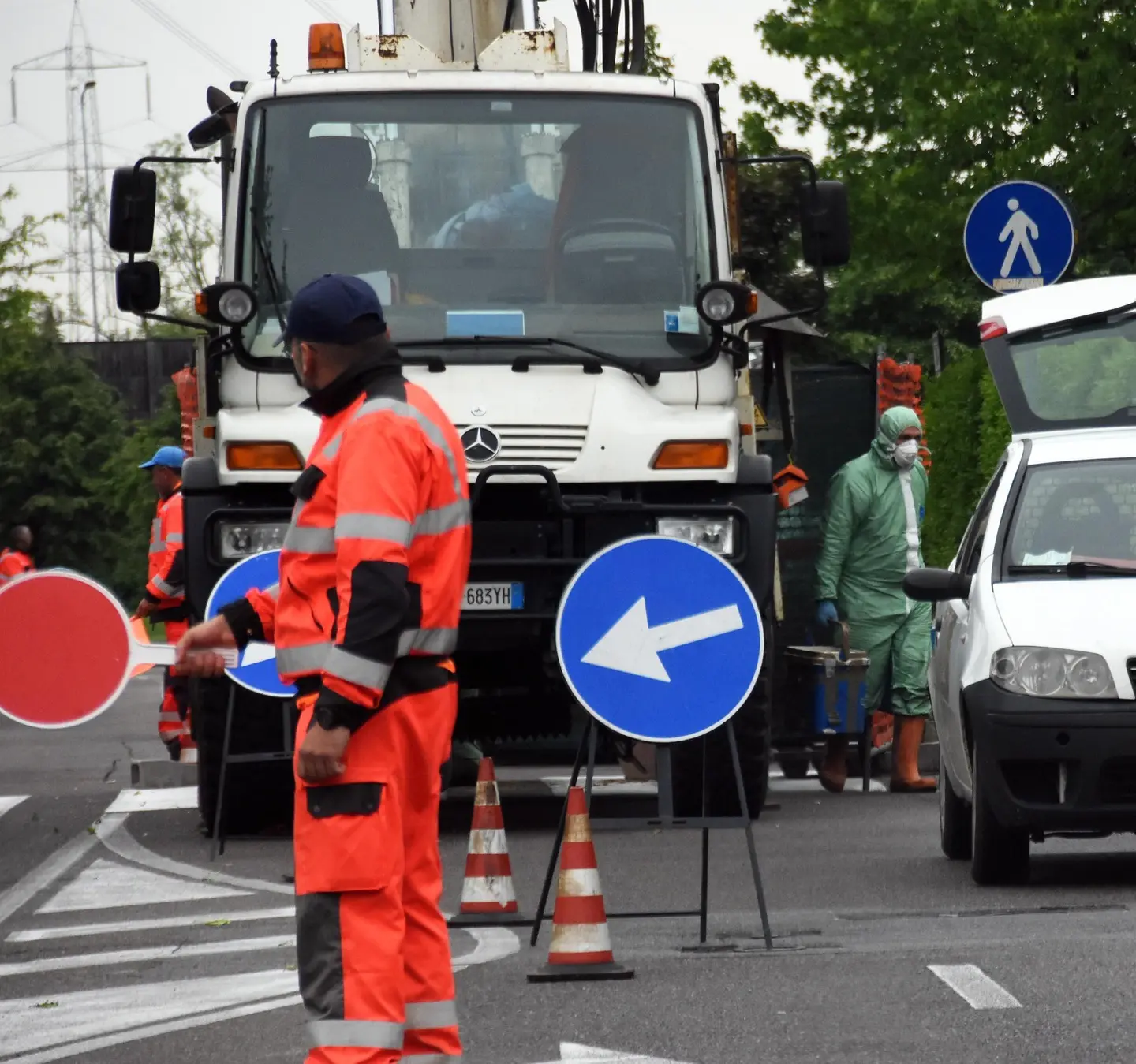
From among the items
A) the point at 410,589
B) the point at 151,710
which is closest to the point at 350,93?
the point at 410,589

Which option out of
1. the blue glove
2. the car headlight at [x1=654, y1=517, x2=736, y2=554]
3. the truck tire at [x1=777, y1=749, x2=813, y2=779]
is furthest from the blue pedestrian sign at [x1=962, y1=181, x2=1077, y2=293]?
the car headlight at [x1=654, y1=517, x2=736, y2=554]

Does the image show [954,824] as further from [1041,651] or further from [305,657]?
[305,657]

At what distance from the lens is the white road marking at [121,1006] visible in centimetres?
743

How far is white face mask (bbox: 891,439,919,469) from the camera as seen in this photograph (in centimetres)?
1523

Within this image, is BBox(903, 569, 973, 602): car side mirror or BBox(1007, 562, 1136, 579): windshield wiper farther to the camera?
BBox(903, 569, 973, 602): car side mirror

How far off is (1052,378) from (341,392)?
24.5 feet

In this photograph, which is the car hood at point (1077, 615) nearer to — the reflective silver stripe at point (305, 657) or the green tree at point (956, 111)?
the reflective silver stripe at point (305, 657)

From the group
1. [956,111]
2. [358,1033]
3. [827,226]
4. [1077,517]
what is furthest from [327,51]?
[956,111]

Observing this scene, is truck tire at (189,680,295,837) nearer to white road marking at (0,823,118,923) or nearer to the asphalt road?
the asphalt road

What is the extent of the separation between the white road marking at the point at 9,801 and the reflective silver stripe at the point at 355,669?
32.3 feet

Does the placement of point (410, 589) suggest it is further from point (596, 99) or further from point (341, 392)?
point (596, 99)

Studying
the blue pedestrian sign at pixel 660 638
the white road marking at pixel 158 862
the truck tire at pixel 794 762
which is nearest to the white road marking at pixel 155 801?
the white road marking at pixel 158 862

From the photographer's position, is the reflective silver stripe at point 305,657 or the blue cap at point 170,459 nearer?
the reflective silver stripe at point 305,657

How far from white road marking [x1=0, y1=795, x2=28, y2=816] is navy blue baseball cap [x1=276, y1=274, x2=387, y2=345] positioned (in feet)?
31.5
